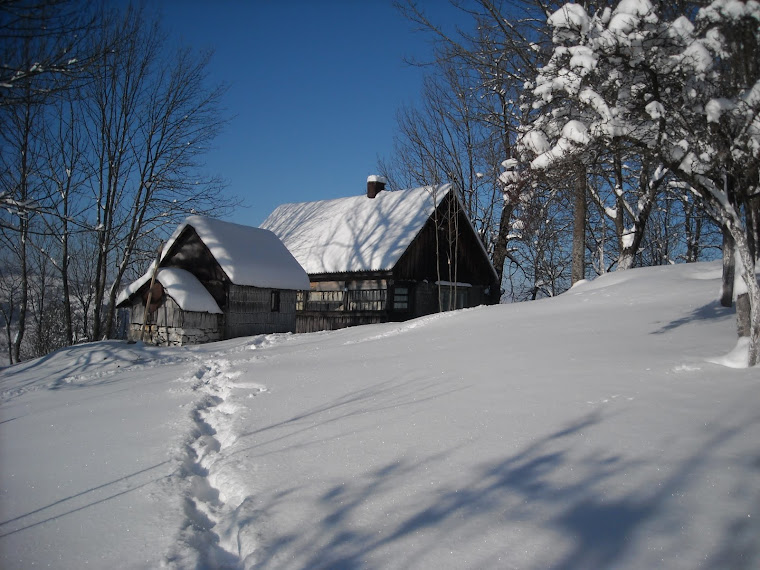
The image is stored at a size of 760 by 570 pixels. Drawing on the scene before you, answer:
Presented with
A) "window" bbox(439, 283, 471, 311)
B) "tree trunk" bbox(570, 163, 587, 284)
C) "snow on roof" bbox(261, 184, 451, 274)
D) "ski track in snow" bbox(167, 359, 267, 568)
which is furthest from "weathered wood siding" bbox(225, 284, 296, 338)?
"ski track in snow" bbox(167, 359, 267, 568)

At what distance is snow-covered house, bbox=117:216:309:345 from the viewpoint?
1756 cm

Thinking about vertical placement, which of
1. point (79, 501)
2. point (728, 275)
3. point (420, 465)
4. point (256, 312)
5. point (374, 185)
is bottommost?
point (79, 501)

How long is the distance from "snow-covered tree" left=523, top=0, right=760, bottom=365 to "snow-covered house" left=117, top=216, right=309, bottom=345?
1405 centimetres

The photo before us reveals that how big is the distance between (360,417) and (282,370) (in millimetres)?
4085

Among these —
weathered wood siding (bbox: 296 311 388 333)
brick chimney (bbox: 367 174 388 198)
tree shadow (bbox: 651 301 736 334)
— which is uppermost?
brick chimney (bbox: 367 174 388 198)

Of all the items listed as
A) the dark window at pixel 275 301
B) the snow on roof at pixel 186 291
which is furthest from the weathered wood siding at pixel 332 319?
the snow on roof at pixel 186 291

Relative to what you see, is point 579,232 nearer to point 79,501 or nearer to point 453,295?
point 453,295

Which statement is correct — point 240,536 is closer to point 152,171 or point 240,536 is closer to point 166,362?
point 166,362

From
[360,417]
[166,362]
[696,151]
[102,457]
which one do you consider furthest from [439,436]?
[166,362]

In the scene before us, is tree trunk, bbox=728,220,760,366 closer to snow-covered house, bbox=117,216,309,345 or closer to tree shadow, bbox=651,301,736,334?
tree shadow, bbox=651,301,736,334

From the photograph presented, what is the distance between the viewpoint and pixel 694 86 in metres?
6.11

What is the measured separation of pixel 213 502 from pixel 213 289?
15.4 m

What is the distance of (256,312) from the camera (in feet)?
63.6

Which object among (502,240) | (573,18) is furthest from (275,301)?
(573,18)
